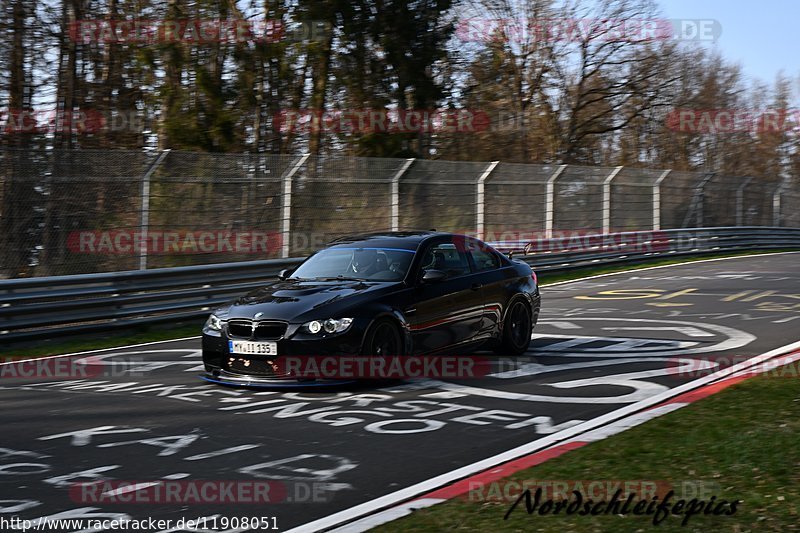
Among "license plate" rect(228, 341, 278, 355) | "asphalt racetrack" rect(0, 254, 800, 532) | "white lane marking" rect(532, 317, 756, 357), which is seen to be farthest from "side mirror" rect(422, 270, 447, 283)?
"white lane marking" rect(532, 317, 756, 357)

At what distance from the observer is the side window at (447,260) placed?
10.2 metres

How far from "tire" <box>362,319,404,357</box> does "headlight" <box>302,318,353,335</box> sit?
0.88 feet

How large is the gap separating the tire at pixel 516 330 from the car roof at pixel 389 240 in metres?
1.33

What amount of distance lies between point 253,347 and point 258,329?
0.56 ft

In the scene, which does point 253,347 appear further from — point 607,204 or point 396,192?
point 607,204

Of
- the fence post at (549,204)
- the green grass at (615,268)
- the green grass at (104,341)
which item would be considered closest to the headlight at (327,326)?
the green grass at (104,341)

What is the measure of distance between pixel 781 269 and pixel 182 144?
16.0 meters

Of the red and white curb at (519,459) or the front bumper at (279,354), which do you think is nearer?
the red and white curb at (519,459)

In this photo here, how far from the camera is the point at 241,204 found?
18.0 metres

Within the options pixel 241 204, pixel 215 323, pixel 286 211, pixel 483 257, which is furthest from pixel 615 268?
pixel 215 323

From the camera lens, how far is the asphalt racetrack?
18.4 ft

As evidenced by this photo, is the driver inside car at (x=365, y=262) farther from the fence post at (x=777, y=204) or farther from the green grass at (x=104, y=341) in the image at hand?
the fence post at (x=777, y=204)

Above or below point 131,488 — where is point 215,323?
above

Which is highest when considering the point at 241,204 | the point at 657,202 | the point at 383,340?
the point at 657,202
